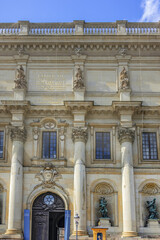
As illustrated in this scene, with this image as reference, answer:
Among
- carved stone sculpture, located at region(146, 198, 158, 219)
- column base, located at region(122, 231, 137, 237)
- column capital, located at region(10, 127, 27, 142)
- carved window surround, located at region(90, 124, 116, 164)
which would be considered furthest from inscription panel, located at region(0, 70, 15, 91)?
column base, located at region(122, 231, 137, 237)

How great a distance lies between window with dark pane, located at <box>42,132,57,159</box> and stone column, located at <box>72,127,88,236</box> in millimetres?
1608

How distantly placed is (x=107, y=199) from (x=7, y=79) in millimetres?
12112

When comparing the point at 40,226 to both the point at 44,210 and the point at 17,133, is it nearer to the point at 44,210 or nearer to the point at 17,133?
the point at 44,210

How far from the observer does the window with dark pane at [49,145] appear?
2981 cm

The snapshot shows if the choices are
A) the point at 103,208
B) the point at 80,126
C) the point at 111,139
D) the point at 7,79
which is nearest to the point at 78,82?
the point at 80,126

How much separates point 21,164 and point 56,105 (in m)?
5.11

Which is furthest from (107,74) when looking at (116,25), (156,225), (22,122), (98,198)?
(156,225)

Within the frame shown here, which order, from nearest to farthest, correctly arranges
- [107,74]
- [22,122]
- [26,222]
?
1. [26,222]
2. [22,122]
3. [107,74]

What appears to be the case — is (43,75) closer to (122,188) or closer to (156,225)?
(122,188)

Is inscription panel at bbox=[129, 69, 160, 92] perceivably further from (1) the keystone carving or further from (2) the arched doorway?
(2) the arched doorway

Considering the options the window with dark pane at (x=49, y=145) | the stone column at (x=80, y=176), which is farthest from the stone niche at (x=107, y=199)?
the window with dark pane at (x=49, y=145)

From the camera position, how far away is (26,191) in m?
28.8

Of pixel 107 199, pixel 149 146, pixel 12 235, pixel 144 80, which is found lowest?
pixel 12 235

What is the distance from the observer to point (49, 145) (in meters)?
30.0
